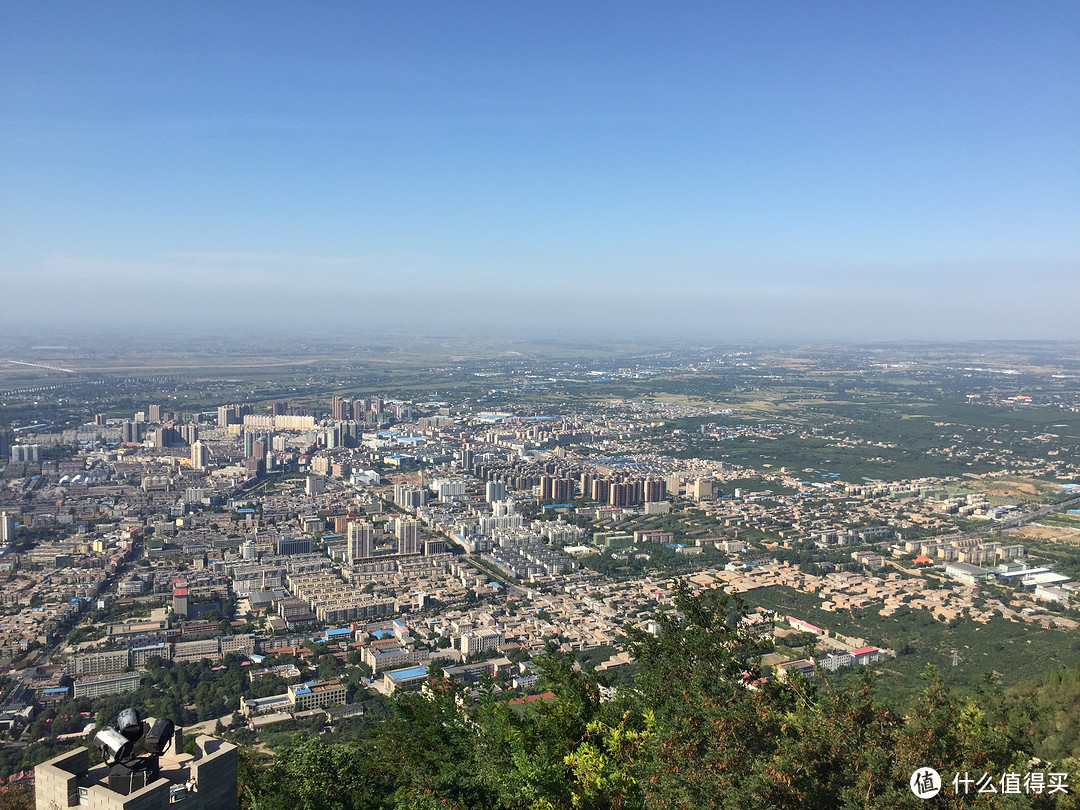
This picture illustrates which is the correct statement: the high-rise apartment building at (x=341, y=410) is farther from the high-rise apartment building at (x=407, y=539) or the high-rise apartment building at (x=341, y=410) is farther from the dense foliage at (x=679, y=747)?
the dense foliage at (x=679, y=747)

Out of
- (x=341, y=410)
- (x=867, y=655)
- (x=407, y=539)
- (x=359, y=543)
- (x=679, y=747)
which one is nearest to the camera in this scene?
(x=679, y=747)

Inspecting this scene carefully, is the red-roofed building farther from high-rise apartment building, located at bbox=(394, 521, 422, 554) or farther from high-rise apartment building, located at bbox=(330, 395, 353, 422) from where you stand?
high-rise apartment building, located at bbox=(330, 395, 353, 422)

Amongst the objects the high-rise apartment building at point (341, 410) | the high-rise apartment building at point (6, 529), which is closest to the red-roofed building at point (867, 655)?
the high-rise apartment building at point (6, 529)

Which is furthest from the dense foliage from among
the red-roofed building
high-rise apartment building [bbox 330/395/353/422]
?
high-rise apartment building [bbox 330/395/353/422]

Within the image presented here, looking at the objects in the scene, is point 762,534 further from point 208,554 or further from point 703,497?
point 208,554

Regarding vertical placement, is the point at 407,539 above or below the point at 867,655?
above

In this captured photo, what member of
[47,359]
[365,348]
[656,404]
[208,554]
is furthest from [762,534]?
[365,348]

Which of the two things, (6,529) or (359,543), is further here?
(6,529)

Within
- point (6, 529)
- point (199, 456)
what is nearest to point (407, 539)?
point (6, 529)

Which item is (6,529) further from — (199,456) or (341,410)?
(341,410)
